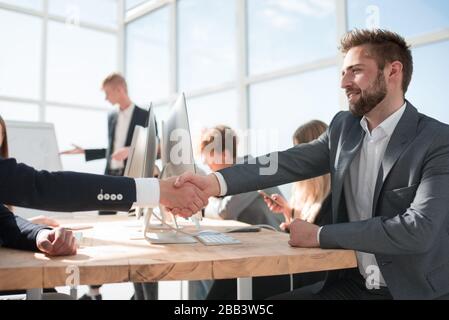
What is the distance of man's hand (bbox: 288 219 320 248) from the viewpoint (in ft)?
3.42

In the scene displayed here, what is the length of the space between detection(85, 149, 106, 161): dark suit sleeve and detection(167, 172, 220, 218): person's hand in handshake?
2.21m

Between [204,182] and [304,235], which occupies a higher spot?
[204,182]

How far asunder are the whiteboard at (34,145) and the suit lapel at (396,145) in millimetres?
1829

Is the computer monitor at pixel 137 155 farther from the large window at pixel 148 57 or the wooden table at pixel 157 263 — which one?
the large window at pixel 148 57

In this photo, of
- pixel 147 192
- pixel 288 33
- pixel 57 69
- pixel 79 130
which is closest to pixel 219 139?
pixel 147 192

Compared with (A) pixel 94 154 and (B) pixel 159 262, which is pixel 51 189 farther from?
(A) pixel 94 154

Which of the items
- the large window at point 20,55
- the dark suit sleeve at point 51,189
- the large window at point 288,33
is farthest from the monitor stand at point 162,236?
the large window at point 20,55

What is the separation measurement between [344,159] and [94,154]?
2545mm

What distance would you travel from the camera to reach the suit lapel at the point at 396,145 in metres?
1.11

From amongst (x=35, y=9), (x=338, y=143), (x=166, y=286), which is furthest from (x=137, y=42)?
(x=338, y=143)

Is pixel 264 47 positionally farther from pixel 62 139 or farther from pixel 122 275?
pixel 122 275

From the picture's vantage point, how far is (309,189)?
184 cm

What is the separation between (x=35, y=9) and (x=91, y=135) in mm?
1692
